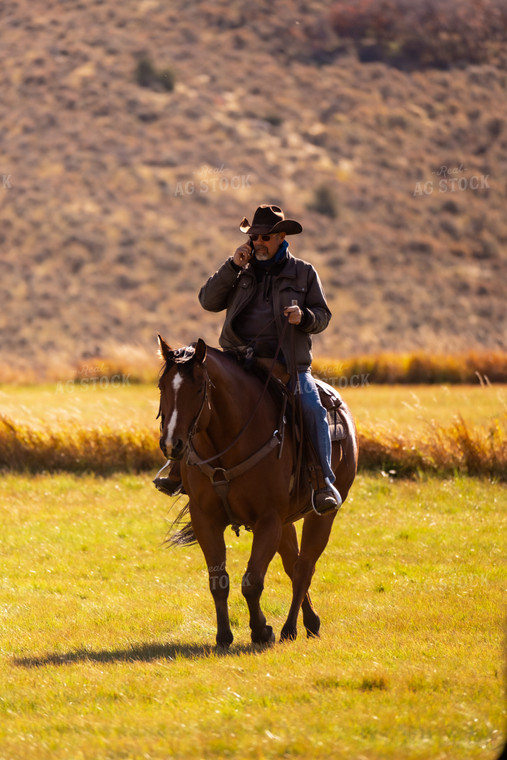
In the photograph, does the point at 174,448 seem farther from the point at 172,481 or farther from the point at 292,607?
the point at 292,607

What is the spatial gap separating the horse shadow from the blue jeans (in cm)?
158

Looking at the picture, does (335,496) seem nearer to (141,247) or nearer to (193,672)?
(193,672)

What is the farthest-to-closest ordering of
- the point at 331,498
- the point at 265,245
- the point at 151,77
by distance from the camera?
the point at 151,77 < the point at 265,245 < the point at 331,498

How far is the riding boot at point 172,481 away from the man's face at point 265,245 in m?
1.85

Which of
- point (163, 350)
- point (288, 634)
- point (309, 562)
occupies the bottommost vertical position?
point (288, 634)

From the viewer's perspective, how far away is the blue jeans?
27.8 ft

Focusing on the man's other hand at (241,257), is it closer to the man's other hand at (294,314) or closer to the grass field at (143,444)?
the man's other hand at (294,314)

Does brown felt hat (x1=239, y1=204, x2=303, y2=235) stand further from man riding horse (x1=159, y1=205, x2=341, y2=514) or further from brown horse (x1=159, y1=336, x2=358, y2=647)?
brown horse (x1=159, y1=336, x2=358, y2=647)

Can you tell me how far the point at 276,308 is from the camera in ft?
27.6

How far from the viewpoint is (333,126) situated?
69.2 meters

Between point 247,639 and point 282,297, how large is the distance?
9.44 ft

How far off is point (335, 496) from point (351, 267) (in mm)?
49534

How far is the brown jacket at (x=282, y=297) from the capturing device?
8.37m

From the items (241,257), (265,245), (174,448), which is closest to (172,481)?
(174,448)
